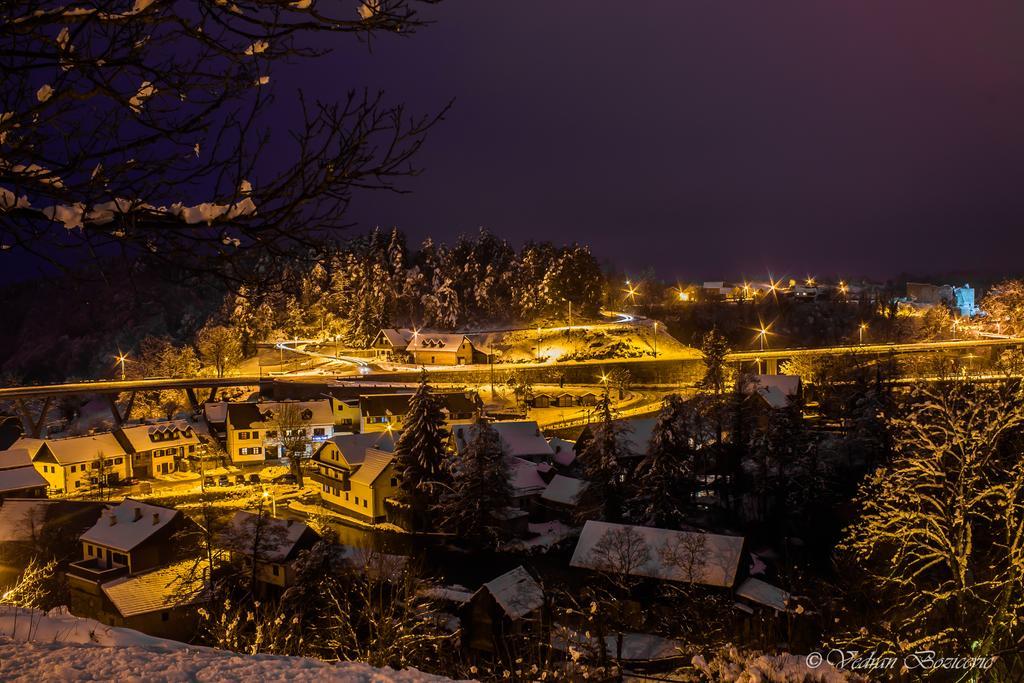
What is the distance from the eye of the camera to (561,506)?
23.2m

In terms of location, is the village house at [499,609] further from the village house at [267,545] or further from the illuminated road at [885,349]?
the illuminated road at [885,349]

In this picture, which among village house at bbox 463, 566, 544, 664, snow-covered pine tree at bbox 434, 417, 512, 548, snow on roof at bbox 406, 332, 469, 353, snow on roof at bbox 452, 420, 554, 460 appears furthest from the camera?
snow on roof at bbox 406, 332, 469, 353

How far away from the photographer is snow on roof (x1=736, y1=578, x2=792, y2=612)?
15.0 meters

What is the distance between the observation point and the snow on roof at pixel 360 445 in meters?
24.6

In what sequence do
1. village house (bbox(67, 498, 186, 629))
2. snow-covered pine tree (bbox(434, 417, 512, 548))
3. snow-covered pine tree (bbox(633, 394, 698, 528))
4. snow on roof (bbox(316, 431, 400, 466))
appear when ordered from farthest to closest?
snow on roof (bbox(316, 431, 400, 466)) < snow-covered pine tree (bbox(434, 417, 512, 548)) < snow-covered pine tree (bbox(633, 394, 698, 528)) < village house (bbox(67, 498, 186, 629))

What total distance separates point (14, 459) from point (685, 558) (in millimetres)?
26287

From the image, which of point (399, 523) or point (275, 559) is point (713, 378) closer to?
point (399, 523)

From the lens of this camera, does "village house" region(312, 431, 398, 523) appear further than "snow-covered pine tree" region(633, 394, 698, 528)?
Yes

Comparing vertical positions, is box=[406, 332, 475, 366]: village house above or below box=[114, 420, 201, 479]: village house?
above

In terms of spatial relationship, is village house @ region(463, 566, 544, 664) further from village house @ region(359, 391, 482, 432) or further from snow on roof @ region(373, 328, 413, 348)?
snow on roof @ region(373, 328, 413, 348)

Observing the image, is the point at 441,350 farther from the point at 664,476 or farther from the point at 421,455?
the point at 664,476

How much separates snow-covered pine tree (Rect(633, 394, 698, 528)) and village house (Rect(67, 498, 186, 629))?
44.2 feet

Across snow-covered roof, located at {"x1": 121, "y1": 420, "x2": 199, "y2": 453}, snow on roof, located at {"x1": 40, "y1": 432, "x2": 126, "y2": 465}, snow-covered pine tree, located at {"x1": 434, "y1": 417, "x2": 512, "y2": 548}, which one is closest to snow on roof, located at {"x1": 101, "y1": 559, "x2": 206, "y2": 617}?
snow-covered pine tree, located at {"x1": 434, "y1": 417, "x2": 512, "y2": 548}

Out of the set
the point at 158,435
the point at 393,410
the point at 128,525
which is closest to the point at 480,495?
the point at 128,525
